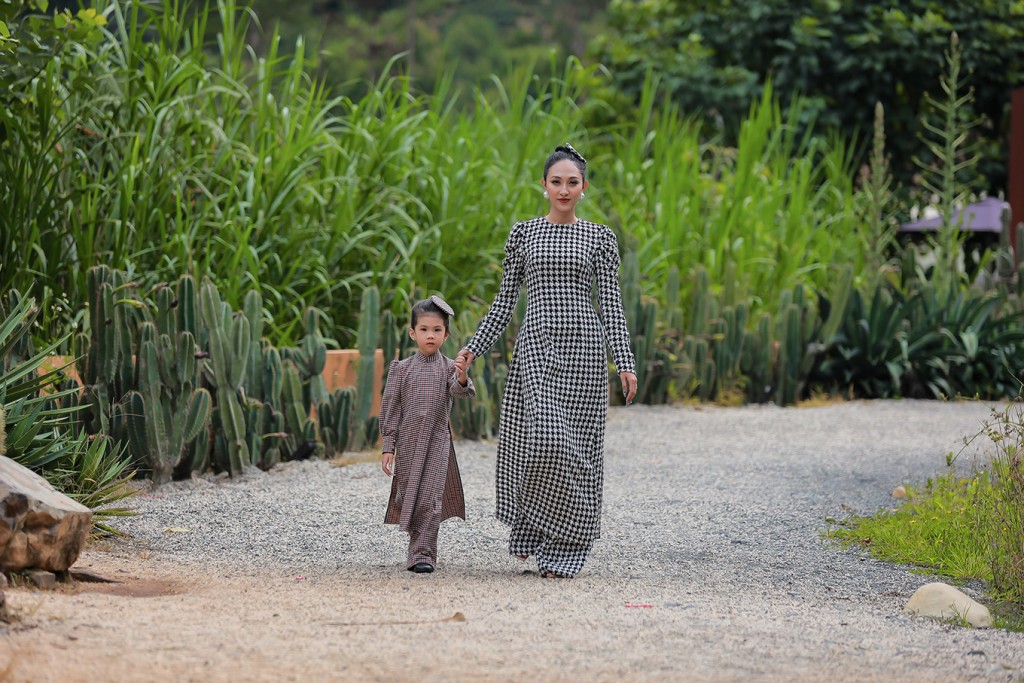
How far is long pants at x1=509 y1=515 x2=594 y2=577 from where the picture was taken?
427cm

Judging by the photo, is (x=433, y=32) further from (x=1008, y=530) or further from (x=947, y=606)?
(x=947, y=606)

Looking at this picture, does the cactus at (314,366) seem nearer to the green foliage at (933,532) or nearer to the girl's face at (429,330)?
the girl's face at (429,330)

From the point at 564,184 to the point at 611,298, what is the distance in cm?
44

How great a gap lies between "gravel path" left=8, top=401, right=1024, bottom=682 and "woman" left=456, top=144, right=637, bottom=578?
178mm

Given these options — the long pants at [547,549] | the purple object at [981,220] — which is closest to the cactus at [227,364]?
the long pants at [547,549]

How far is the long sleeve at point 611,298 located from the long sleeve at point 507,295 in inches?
11.1

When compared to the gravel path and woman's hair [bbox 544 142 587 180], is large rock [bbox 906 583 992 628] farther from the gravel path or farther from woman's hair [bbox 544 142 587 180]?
woman's hair [bbox 544 142 587 180]

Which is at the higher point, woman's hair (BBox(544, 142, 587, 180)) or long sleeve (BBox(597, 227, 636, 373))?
woman's hair (BBox(544, 142, 587, 180))

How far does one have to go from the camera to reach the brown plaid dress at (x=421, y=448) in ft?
14.0

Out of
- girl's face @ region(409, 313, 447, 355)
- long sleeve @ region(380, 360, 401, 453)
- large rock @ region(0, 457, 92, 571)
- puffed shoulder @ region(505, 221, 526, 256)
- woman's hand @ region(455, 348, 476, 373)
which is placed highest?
puffed shoulder @ region(505, 221, 526, 256)

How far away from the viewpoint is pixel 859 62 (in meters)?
14.2

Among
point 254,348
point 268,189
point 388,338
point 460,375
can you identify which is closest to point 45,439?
point 254,348

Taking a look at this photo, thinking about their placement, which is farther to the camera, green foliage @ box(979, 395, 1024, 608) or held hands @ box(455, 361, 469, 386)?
held hands @ box(455, 361, 469, 386)

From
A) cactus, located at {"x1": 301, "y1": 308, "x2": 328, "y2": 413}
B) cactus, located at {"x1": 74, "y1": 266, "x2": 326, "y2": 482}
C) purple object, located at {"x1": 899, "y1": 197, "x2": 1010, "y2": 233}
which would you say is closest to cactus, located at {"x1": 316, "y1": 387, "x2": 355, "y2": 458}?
cactus, located at {"x1": 301, "y1": 308, "x2": 328, "y2": 413}
